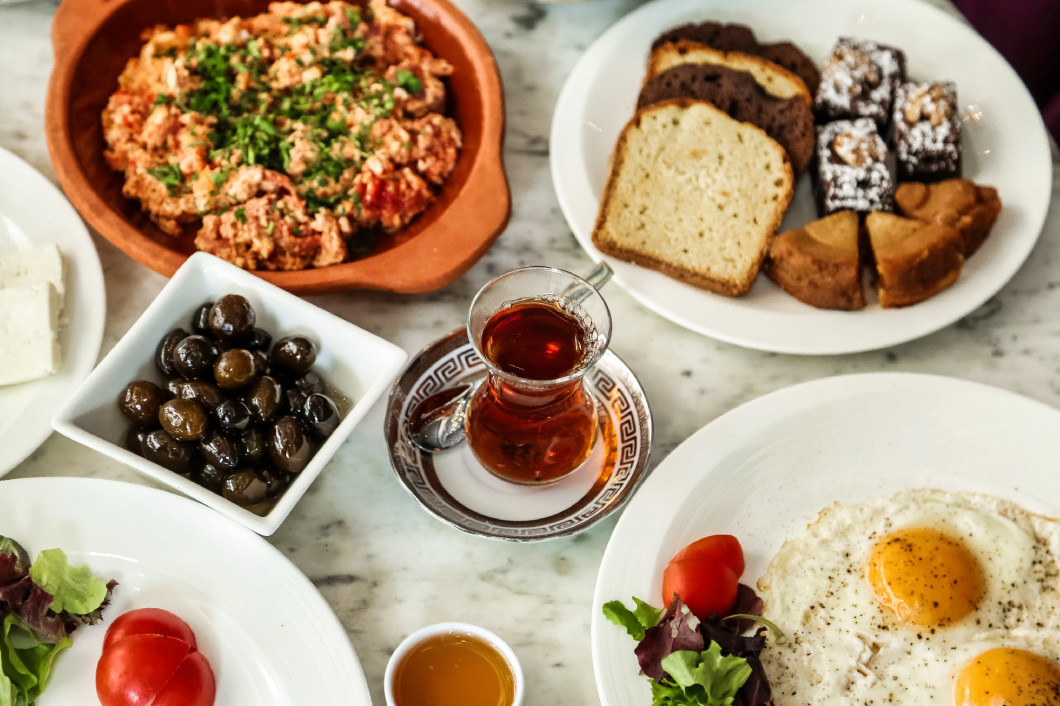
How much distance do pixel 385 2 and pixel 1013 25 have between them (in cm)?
222

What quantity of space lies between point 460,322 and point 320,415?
1.99 ft

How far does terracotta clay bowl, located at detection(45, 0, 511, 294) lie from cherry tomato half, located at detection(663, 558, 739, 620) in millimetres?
978

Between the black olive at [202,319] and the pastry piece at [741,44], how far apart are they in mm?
1652

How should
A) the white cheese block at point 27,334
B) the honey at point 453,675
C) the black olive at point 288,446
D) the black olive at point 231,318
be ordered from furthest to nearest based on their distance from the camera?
the white cheese block at point 27,334 < the black olive at point 231,318 < the black olive at point 288,446 < the honey at point 453,675

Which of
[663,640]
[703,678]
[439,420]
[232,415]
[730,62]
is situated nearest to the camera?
[703,678]

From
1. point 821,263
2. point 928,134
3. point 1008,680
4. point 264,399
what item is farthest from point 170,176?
point 1008,680

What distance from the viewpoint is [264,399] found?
1894mm

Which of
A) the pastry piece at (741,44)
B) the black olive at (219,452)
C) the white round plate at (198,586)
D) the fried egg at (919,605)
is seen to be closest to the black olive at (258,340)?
the black olive at (219,452)

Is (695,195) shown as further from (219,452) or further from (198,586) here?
(198,586)

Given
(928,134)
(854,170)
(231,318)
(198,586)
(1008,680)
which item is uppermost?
(928,134)

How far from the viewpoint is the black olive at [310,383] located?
197cm

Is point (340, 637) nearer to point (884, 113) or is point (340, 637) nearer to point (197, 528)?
point (197, 528)

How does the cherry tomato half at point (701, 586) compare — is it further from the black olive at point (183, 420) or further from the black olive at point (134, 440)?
the black olive at point (134, 440)

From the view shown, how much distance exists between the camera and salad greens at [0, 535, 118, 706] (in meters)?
1.67
